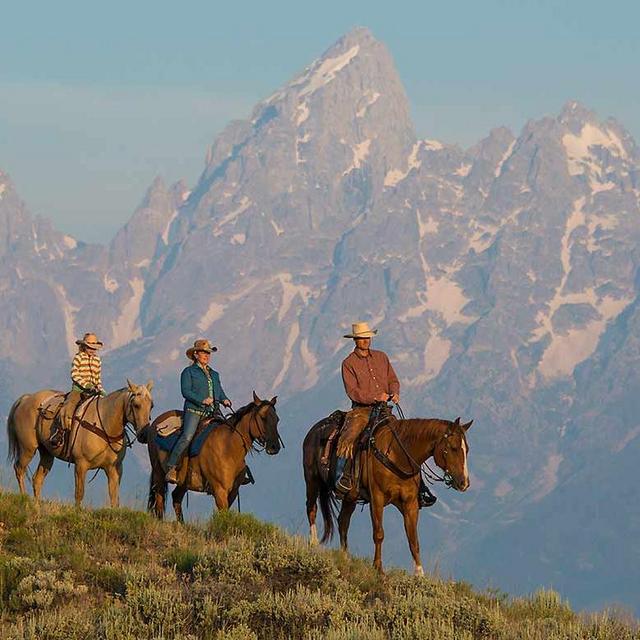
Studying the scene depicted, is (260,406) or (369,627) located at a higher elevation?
(260,406)

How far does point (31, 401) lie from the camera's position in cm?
2905

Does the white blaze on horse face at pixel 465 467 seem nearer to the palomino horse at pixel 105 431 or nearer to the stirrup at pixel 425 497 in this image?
the stirrup at pixel 425 497

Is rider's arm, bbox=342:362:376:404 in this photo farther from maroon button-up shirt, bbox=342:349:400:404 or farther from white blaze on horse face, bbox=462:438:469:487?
white blaze on horse face, bbox=462:438:469:487

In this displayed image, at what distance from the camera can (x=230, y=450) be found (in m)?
24.4

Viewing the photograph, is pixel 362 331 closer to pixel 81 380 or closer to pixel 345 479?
pixel 345 479

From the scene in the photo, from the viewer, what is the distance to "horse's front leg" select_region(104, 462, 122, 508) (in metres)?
26.0

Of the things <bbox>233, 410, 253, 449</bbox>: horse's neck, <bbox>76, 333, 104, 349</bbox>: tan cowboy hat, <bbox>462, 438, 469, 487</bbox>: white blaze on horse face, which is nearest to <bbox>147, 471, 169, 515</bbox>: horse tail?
<bbox>233, 410, 253, 449</bbox>: horse's neck

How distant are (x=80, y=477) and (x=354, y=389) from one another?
241 inches

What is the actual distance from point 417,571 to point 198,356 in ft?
23.0

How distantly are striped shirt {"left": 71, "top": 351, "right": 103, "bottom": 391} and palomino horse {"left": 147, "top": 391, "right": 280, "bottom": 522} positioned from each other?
429 cm

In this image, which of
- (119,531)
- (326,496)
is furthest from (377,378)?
(119,531)

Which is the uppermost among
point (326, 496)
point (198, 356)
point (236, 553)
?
point (198, 356)

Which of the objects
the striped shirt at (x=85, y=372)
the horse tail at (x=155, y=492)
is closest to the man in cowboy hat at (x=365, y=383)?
the horse tail at (x=155, y=492)

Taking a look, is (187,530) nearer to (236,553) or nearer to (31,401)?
(236,553)
